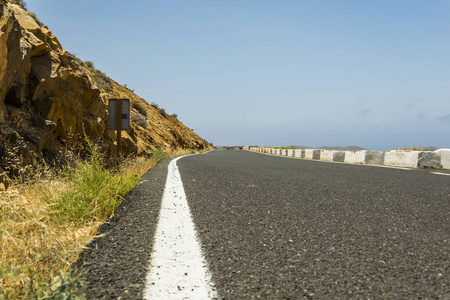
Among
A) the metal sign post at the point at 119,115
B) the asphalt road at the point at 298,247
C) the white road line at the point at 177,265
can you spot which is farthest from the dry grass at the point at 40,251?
the metal sign post at the point at 119,115

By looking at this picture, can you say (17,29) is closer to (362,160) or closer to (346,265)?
(346,265)

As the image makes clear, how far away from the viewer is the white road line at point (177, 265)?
5.66 feet

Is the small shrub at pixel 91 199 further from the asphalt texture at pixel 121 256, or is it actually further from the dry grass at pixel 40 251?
the asphalt texture at pixel 121 256

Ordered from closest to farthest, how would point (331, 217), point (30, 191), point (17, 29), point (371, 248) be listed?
point (371, 248), point (331, 217), point (30, 191), point (17, 29)

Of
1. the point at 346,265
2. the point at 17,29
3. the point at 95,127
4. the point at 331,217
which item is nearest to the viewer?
the point at 346,265

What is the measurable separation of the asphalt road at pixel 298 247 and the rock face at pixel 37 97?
8.62 feet

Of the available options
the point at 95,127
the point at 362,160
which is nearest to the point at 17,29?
the point at 95,127

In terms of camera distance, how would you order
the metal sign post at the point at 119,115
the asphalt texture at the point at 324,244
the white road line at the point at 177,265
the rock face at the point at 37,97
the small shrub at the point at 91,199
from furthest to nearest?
the metal sign post at the point at 119,115
the rock face at the point at 37,97
the small shrub at the point at 91,199
the asphalt texture at the point at 324,244
the white road line at the point at 177,265

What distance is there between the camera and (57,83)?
762 centimetres

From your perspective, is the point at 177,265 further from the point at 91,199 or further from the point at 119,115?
the point at 119,115

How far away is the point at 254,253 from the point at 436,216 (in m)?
2.66

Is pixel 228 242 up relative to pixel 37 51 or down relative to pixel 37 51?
down

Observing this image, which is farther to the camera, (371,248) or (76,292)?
(371,248)

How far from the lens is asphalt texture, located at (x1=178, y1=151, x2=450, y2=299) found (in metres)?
1.83
